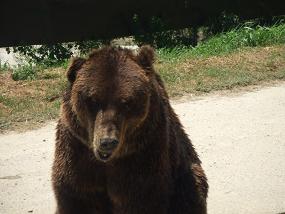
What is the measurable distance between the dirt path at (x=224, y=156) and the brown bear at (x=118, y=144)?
1347 mm

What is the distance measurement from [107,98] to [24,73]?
532 centimetres

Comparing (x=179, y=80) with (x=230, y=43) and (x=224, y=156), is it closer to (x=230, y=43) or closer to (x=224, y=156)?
→ (x=224, y=156)

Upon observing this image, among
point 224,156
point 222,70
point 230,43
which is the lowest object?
point 224,156

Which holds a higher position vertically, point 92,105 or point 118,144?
point 92,105

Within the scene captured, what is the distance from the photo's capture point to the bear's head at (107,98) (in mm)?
2986

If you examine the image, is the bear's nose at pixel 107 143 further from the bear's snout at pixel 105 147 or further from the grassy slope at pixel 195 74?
the grassy slope at pixel 195 74

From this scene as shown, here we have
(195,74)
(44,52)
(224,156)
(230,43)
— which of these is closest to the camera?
(224,156)

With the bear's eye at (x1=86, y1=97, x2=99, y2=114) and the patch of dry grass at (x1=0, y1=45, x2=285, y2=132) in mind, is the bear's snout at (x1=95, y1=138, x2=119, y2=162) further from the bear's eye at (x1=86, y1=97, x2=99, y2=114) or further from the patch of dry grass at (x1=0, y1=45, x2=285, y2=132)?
the patch of dry grass at (x1=0, y1=45, x2=285, y2=132)

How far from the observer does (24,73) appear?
320 inches

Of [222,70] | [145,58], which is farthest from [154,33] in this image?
[145,58]

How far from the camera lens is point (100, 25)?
34.7 feet

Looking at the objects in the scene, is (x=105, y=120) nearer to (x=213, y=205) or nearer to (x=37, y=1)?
(x=213, y=205)

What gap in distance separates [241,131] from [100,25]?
5010 millimetres

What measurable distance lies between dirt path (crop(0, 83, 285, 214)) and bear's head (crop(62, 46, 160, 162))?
173 centimetres
